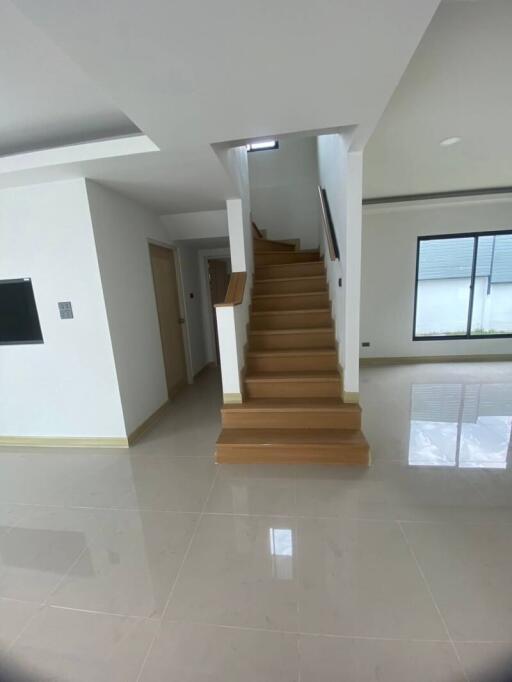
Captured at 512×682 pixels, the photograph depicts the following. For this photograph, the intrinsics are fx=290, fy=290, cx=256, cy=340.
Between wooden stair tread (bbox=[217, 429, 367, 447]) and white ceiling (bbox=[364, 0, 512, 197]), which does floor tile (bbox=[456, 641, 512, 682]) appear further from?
white ceiling (bbox=[364, 0, 512, 197])

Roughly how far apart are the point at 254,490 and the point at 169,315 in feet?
8.62

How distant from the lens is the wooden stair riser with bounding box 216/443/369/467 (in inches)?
89.4

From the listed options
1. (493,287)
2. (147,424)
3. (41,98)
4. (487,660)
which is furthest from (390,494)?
(493,287)

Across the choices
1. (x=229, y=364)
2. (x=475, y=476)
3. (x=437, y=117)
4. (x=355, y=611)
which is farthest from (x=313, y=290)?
(x=355, y=611)

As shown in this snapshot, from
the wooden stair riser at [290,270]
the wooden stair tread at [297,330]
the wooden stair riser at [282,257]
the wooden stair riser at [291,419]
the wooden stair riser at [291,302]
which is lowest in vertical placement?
the wooden stair riser at [291,419]

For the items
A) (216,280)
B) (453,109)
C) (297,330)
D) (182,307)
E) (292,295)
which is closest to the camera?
(453,109)

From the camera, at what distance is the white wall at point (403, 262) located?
4543 mm

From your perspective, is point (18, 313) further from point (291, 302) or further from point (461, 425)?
point (461, 425)

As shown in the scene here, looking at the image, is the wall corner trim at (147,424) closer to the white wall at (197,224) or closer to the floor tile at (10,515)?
the floor tile at (10,515)

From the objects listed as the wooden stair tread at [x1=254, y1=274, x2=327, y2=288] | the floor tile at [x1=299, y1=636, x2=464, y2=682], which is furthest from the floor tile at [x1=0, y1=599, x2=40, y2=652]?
the wooden stair tread at [x1=254, y1=274, x2=327, y2=288]

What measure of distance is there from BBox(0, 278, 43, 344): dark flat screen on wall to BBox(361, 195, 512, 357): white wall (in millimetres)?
Result: 4449

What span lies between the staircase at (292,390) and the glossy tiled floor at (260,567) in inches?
6.2

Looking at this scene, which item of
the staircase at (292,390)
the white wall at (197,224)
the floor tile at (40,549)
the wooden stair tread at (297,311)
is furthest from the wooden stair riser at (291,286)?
the floor tile at (40,549)

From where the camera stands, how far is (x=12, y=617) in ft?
4.34
